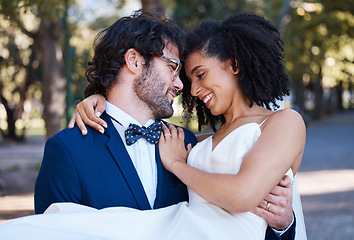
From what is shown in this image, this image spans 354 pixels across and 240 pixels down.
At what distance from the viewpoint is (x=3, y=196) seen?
10.4m

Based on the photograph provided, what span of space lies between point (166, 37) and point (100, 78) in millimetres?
552

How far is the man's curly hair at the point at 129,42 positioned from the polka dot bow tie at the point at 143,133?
0.43 m

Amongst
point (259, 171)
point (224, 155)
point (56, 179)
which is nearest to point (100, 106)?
point (56, 179)

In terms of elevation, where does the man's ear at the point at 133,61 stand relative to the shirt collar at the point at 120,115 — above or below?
above

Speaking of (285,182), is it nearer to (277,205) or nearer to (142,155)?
(277,205)

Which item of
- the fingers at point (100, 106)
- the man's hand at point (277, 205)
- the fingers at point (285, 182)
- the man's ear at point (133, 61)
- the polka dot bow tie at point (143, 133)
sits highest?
the man's ear at point (133, 61)

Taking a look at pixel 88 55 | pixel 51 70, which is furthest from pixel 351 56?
pixel 51 70

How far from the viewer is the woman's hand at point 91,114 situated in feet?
9.54

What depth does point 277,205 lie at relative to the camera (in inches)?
106

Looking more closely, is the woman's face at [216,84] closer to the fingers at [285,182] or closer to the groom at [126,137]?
the groom at [126,137]

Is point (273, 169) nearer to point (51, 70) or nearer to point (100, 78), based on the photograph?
point (100, 78)

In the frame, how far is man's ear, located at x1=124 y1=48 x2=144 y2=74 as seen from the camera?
126 inches

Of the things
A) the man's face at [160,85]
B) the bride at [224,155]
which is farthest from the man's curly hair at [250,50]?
the man's face at [160,85]

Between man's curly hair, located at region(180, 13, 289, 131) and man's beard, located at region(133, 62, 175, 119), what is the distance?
28 centimetres
